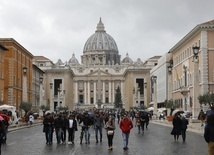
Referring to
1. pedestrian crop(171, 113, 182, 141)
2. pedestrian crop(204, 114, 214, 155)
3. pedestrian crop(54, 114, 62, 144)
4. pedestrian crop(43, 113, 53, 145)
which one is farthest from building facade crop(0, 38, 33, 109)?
pedestrian crop(204, 114, 214, 155)

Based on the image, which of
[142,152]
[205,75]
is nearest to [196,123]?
[205,75]

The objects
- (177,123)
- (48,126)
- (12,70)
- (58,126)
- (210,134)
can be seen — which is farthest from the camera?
(12,70)

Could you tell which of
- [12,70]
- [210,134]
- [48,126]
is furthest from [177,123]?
[12,70]

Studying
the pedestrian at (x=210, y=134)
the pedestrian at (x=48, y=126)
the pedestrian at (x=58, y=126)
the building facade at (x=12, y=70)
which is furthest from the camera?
the building facade at (x=12, y=70)

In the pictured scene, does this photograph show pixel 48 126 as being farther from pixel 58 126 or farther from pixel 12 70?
pixel 12 70

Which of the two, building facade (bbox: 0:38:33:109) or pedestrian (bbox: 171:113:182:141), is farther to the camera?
building facade (bbox: 0:38:33:109)

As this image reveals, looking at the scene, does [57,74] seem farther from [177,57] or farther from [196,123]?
[196,123]

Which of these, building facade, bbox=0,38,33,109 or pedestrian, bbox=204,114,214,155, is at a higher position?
building facade, bbox=0,38,33,109

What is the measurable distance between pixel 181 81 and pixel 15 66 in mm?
25924

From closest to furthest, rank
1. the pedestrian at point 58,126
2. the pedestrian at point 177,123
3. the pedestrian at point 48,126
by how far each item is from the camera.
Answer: the pedestrian at point 58,126 < the pedestrian at point 48,126 < the pedestrian at point 177,123

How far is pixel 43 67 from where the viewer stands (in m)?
153

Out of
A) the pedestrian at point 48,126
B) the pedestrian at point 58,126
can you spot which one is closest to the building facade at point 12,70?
the pedestrian at point 48,126

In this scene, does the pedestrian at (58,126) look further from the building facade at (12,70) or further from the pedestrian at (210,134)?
the building facade at (12,70)

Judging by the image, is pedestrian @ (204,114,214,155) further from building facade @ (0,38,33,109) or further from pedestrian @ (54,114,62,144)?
building facade @ (0,38,33,109)
